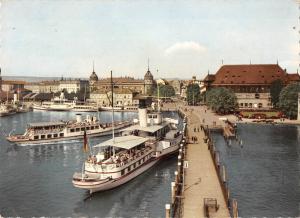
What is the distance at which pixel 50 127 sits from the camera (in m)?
82.2

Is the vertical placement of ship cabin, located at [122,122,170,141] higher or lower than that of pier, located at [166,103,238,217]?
higher

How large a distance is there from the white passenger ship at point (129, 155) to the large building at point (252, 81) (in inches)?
2708

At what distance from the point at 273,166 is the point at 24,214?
33.5 metres

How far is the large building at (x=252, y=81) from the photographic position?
135 m

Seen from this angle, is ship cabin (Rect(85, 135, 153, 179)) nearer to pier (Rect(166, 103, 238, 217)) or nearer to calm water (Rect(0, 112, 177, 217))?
calm water (Rect(0, 112, 177, 217))

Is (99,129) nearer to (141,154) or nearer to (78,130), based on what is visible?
(78,130)

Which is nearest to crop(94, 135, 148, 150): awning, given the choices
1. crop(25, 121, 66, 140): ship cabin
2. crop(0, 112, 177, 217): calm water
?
crop(0, 112, 177, 217): calm water

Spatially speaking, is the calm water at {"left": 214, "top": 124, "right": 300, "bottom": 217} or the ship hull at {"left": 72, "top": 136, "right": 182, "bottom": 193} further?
the ship hull at {"left": 72, "top": 136, "right": 182, "bottom": 193}

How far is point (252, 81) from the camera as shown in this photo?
137m

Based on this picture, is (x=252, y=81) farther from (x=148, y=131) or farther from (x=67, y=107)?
(x=148, y=131)

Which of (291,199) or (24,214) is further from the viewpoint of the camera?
(291,199)

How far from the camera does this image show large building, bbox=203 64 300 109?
13500 centimetres

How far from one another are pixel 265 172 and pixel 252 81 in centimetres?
8804

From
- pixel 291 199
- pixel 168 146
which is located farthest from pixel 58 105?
pixel 291 199
